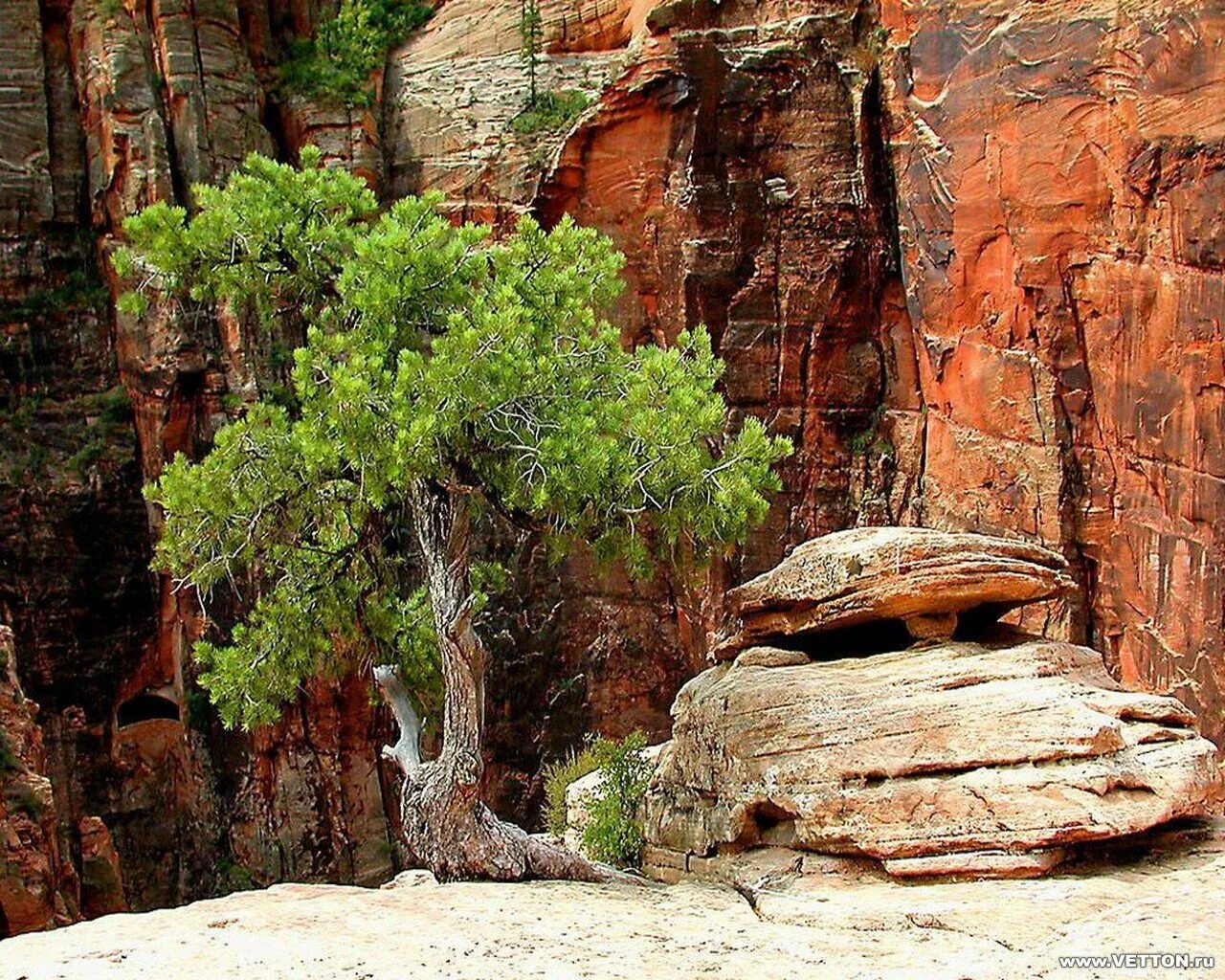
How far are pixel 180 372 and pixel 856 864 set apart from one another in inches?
677

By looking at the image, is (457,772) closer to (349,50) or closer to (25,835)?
(25,835)

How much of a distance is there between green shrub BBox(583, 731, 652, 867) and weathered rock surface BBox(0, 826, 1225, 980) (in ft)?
7.70

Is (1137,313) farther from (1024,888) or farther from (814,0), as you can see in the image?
(1024,888)

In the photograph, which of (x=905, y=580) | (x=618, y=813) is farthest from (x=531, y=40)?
(x=905, y=580)

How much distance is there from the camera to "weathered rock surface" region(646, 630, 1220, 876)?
9.57m

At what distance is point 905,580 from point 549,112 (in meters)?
15.0

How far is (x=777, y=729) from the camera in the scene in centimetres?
1111

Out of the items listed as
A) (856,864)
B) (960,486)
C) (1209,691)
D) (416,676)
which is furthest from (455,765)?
(960,486)

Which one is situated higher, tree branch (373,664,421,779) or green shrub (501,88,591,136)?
green shrub (501,88,591,136)

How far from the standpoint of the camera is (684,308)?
22.1 m

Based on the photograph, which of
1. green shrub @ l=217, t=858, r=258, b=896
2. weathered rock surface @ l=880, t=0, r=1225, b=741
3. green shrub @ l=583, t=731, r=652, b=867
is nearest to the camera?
green shrub @ l=583, t=731, r=652, b=867

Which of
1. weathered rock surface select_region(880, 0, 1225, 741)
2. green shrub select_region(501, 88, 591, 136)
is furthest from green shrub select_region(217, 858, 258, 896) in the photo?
green shrub select_region(501, 88, 591, 136)

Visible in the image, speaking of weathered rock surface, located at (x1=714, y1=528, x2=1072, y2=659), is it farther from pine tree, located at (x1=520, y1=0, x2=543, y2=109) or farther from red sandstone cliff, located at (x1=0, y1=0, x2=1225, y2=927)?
pine tree, located at (x1=520, y1=0, x2=543, y2=109)

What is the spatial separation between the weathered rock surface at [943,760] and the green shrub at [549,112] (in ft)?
47.2
